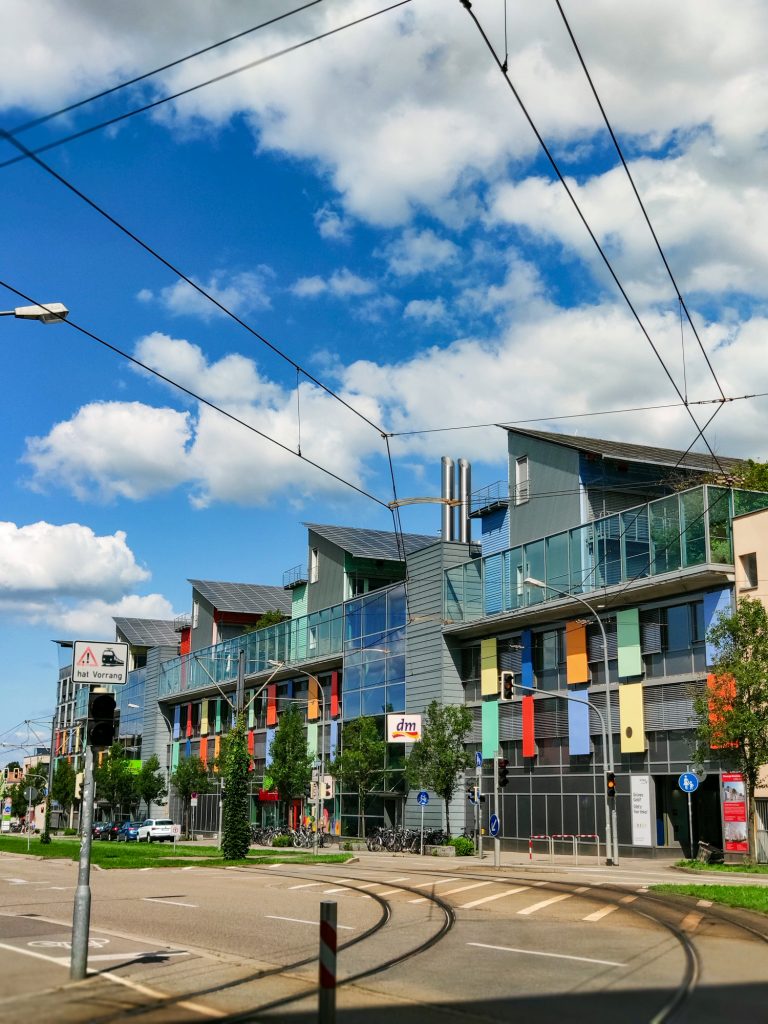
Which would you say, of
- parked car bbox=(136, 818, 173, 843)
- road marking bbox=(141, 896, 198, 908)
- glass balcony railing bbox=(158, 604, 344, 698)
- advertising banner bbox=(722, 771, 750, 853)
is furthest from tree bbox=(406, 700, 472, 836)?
parked car bbox=(136, 818, 173, 843)

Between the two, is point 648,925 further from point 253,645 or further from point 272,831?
Answer: point 253,645

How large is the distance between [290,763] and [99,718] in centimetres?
4961

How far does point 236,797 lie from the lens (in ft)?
124

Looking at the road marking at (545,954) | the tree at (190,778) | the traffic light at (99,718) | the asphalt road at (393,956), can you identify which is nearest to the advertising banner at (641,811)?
the asphalt road at (393,956)

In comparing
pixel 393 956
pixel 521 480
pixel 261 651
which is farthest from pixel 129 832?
pixel 393 956

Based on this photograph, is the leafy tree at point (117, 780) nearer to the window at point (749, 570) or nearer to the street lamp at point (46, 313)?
the window at point (749, 570)

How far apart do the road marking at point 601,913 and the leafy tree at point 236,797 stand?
20048 mm

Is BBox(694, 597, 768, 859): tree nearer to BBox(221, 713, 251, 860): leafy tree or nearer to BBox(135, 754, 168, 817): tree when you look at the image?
BBox(221, 713, 251, 860): leafy tree

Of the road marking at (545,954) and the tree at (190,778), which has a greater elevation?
the tree at (190,778)

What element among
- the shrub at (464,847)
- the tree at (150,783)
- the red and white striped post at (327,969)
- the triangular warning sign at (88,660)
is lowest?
the shrub at (464,847)

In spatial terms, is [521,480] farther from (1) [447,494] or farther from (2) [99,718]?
(2) [99,718]

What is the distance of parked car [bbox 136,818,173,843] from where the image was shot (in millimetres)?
70250

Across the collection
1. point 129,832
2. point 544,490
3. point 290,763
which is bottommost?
point 129,832

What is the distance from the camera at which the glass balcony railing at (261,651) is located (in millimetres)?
63625
